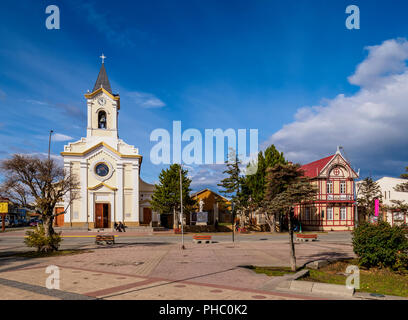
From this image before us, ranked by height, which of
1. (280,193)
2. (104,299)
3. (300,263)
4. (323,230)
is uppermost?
(280,193)

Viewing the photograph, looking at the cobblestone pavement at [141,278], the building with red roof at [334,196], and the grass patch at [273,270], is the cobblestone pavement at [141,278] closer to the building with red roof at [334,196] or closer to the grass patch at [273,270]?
the grass patch at [273,270]

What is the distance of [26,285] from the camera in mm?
11055

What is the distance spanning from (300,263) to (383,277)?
4.47 meters

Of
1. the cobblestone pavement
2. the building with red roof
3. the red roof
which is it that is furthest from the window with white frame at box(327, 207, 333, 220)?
the cobblestone pavement

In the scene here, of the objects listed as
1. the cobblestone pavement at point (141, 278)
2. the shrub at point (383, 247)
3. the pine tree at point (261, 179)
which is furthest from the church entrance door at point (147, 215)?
the shrub at point (383, 247)

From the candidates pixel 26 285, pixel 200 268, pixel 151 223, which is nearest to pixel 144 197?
pixel 151 223

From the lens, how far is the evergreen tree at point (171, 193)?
1670 inches

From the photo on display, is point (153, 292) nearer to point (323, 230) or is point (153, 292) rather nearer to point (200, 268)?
point (200, 268)

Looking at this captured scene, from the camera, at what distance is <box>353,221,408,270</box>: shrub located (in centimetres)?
1348

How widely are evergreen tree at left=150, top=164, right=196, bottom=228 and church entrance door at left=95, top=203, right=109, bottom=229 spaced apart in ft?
23.6

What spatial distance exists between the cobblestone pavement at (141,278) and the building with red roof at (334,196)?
30.2 m

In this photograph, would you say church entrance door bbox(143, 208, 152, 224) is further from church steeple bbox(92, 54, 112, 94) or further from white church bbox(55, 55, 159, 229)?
church steeple bbox(92, 54, 112, 94)

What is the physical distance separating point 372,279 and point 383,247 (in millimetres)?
1860
